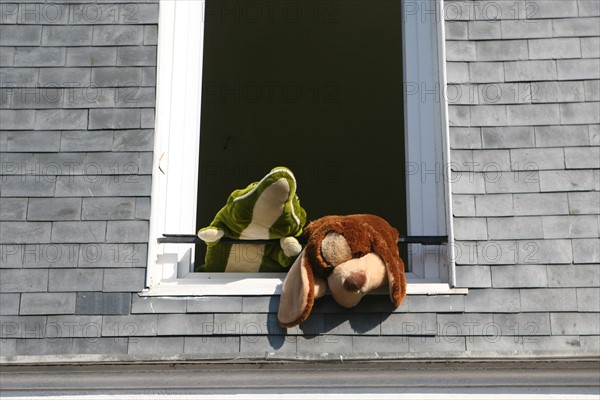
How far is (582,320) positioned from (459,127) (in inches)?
41.8

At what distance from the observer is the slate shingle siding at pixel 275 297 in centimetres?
384

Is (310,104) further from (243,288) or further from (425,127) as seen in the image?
(243,288)

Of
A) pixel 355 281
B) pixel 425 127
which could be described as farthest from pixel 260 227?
pixel 425 127

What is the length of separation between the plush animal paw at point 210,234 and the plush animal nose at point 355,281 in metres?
0.69

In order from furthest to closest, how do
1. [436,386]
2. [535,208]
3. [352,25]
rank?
[352,25], [535,208], [436,386]

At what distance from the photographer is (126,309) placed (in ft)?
12.7

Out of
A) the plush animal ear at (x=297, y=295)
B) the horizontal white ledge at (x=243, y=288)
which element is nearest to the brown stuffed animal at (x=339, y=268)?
the plush animal ear at (x=297, y=295)

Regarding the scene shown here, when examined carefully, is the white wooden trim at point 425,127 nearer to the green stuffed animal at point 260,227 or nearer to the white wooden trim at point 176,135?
the green stuffed animal at point 260,227

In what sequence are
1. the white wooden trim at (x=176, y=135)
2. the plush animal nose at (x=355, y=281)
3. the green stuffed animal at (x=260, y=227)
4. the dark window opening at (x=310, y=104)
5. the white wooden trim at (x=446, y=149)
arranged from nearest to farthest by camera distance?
1. the plush animal nose at (x=355, y=281)
2. the green stuffed animal at (x=260, y=227)
3. the white wooden trim at (x=446, y=149)
4. the white wooden trim at (x=176, y=135)
5. the dark window opening at (x=310, y=104)

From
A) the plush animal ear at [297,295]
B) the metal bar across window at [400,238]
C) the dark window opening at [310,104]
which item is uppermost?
the dark window opening at [310,104]

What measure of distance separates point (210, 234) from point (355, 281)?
757 millimetres

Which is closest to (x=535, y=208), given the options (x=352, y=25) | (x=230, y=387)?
(x=230, y=387)

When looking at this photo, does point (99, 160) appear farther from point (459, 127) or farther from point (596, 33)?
point (596, 33)

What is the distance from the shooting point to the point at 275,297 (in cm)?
391
